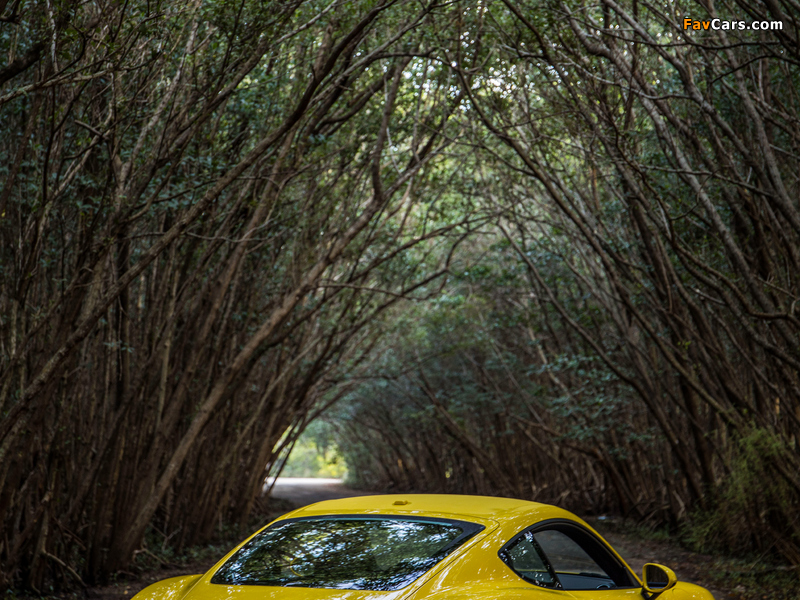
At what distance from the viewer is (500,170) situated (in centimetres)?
1027

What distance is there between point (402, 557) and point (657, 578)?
1436 millimetres

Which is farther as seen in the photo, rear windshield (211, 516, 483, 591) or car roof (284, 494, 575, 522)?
car roof (284, 494, 575, 522)

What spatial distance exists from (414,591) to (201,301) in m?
5.62

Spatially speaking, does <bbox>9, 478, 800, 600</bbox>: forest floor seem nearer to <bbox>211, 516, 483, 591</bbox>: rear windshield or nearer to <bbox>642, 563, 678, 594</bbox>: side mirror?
<bbox>642, 563, 678, 594</bbox>: side mirror

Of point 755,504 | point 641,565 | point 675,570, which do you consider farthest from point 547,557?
point 641,565

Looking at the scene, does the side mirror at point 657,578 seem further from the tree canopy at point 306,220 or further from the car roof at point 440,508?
A: the tree canopy at point 306,220

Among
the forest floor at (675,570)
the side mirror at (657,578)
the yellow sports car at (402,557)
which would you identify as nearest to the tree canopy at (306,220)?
the forest floor at (675,570)

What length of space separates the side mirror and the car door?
5 cm

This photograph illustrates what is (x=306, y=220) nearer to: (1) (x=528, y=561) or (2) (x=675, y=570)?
(2) (x=675, y=570)

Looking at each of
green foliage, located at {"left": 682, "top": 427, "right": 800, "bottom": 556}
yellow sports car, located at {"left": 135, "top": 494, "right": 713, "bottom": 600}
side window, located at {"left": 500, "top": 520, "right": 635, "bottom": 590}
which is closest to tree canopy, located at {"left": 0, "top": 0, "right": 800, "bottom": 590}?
green foliage, located at {"left": 682, "top": 427, "right": 800, "bottom": 556}

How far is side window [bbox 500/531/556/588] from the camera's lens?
2542 mm

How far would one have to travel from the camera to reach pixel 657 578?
10.4 feet

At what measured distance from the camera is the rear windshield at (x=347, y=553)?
2.35 meters

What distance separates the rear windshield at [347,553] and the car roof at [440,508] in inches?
2.8
